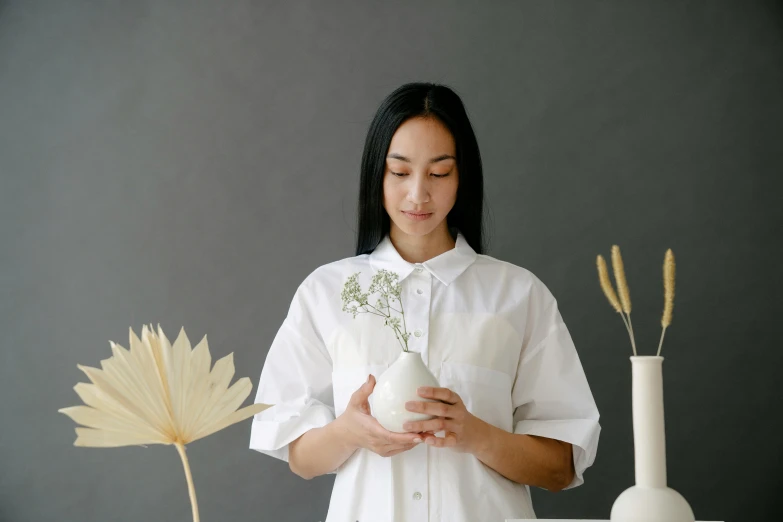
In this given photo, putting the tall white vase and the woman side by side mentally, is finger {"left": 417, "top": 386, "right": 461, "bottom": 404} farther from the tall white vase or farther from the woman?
the tall white vase

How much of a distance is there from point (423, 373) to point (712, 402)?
129 centimetres

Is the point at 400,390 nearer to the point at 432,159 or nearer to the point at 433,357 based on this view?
the point at 433,357

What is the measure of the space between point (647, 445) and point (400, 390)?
45 centimetres

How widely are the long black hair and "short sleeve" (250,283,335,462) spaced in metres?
0.26

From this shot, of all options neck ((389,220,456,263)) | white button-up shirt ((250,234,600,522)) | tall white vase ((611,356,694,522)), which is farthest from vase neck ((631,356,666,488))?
neck ((389,220,456,263))

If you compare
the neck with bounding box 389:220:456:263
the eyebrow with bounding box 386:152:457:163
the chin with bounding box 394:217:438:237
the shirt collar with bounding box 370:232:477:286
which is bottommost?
the shirt collar with bounding box 370:232:477:286

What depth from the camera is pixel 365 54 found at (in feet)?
7.97

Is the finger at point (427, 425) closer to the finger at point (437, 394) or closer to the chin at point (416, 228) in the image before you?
the finger at point (437, 394)

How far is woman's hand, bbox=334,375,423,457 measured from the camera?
4.78 ft

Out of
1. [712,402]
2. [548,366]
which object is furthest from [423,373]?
[712,402]

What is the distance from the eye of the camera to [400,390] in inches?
54.9

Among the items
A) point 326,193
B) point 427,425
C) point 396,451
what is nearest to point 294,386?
point 396,451

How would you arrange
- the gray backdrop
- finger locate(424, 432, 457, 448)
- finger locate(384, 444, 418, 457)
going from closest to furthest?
finger locate(424, 432, 457, 448) < finger locate(384, 444, 418, 457) < the gray backdrop

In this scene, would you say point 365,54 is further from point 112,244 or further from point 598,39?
point 112,244
